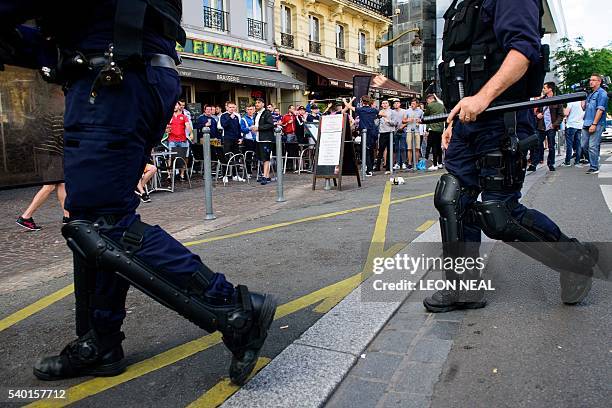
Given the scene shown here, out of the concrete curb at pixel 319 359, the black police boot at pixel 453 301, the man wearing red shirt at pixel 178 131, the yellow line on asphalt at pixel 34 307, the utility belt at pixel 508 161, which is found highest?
the man wearing red shirt at pixel 178 131

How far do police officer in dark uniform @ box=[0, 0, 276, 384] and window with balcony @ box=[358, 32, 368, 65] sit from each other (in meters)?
30.7

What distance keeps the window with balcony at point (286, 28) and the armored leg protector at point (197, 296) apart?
2337 centimetres

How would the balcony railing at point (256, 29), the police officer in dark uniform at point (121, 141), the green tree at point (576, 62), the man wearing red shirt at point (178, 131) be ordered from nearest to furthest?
the police officer in dark uniform at point (121, 141) < the man wearing red shirt at point (178, 131) < the balcony railing at point (256, 29) < the green tree at point (576, 62)

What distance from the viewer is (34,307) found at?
3.56m

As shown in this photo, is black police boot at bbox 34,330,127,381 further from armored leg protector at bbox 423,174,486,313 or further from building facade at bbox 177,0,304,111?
building facade at bbox 177,0,304,111

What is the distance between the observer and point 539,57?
107 inches

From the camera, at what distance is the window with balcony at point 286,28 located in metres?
24.5

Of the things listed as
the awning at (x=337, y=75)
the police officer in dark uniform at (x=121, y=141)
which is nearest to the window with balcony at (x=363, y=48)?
the awning at (x=337, y=75)

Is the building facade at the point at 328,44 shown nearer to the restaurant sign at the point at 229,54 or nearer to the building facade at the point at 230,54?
the building facade at the point at 230,54

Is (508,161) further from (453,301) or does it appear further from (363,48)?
(363,48)

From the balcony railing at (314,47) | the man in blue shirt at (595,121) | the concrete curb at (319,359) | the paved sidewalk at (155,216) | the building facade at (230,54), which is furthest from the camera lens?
the balcony railing at (314,47)

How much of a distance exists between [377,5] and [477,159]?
31981 millimetres

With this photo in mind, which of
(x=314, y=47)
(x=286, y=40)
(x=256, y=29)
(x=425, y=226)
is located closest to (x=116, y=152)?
(x=425, y=226)

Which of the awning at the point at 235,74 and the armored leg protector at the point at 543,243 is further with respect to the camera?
the awning at the point at 235,74
